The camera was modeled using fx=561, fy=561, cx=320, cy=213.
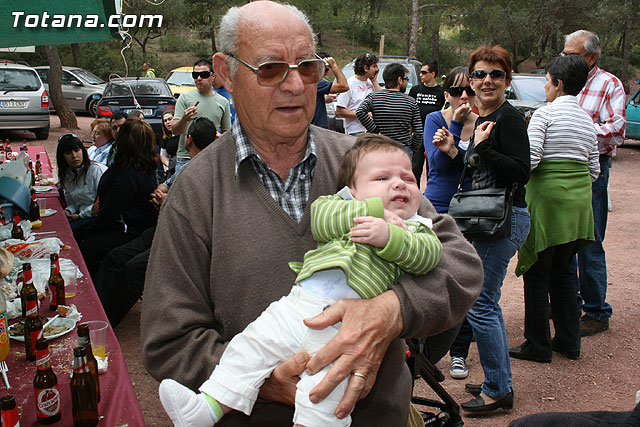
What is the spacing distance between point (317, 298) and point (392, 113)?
5787mm

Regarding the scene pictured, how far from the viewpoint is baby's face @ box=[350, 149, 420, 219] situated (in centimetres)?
188

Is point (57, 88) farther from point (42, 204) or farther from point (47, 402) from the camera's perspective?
point (47, 402)

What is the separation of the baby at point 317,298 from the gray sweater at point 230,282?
0.19ft

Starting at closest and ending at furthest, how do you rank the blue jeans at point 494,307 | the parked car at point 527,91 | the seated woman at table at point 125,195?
the blue jeans at point 494,307 → the seated woman at table at point 125,195 → the parked car at point 527,91

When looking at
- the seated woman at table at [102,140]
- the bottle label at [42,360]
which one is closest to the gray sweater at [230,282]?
the bottle label at [42,360]

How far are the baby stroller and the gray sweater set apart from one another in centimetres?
96

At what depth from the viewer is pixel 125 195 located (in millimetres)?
5191

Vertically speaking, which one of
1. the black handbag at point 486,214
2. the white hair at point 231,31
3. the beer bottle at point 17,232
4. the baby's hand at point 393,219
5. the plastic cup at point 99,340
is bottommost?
the beer bottle at point 17,232

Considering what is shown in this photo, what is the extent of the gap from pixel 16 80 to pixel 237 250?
1591 cm

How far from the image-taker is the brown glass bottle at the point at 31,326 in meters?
2.59

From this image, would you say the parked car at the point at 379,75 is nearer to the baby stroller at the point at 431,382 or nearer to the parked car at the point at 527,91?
the parked car at the point at 527,91

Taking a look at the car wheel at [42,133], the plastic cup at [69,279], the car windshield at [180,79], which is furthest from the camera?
the car windshield at [180,79]

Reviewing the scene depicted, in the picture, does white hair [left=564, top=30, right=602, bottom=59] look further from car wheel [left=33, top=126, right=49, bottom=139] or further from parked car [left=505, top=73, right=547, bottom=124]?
car wheel [left=33, top=126, right=49, bottom=139]

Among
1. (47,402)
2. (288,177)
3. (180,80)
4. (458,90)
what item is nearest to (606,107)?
(458,90)
